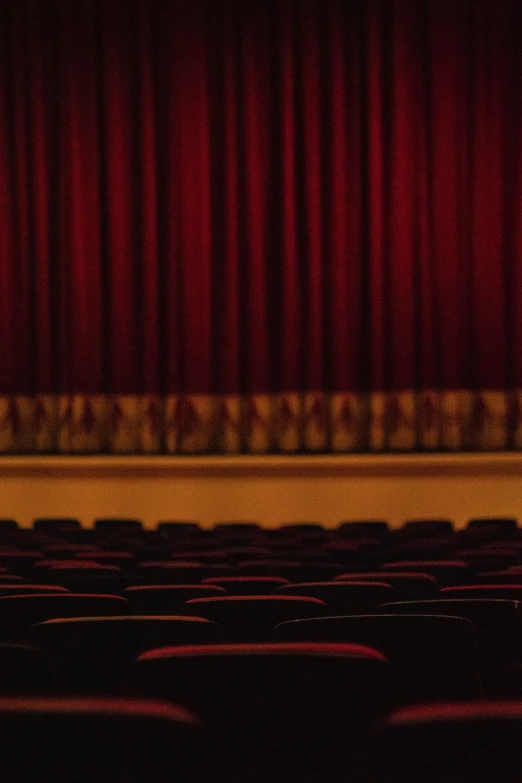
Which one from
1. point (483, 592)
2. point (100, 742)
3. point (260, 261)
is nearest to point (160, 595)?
point (483, 592)

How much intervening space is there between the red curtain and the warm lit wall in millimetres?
737

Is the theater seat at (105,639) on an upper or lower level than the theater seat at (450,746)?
lower

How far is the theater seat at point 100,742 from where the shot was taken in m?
0.93

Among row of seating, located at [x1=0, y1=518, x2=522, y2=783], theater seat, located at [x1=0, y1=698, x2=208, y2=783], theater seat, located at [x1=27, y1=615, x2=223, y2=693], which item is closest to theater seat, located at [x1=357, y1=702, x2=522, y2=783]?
row of seating, located at [x1=0, y1=518, x2=522, y2=783]

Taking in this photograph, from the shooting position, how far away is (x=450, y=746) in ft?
3.01

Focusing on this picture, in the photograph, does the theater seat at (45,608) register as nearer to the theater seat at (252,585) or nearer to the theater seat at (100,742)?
the theater seat at (252,585)

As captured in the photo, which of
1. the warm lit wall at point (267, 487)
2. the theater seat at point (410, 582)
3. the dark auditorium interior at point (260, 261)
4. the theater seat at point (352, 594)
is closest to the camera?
the theater seat at point (352, 594)

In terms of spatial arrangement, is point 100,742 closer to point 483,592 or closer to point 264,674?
point 264,674

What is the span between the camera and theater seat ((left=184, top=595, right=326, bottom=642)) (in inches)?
88.9

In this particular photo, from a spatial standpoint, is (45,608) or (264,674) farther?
(45,608)

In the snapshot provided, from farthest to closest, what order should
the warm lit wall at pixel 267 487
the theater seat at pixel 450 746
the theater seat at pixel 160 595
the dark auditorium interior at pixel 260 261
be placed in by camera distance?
the dark auditorium interior at pixel 260 261, the warm lit wall at pixel 267 487, the theater seat at pixel 160 595, the theater seat at pixel 450 746

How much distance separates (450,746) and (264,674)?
404mm

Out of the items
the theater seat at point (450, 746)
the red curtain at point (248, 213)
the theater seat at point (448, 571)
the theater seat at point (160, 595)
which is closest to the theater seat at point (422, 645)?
the theater seat at point (450, 746)

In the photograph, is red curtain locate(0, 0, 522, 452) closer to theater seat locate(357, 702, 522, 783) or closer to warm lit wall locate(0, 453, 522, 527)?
warm lit wall locate(0, 453, 522, 527)
